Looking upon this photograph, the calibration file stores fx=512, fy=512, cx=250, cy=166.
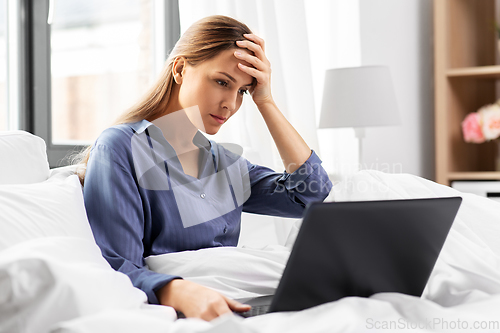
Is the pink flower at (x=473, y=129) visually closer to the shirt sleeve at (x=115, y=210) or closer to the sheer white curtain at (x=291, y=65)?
the sheer white curtain at (x=291, y=65)

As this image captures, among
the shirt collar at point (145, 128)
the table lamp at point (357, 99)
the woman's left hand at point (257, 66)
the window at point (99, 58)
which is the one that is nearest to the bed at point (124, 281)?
the shirt collar at point (145, 128)

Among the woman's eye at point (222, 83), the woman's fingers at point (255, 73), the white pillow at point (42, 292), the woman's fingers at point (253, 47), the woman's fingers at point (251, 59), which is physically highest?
the woman's fingers at point (253, 47)

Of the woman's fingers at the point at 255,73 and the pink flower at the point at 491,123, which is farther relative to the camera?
the pink flower at the point at 491,123

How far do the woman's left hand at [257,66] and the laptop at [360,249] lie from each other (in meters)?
0.56

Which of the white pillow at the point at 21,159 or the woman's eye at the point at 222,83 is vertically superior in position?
the woman's eye at the point at 222,83

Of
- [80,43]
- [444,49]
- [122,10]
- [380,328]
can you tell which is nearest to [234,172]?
[380,328]

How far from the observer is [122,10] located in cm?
221

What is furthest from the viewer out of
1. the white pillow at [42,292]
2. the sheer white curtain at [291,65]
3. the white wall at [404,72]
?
the white wall at [404,72]

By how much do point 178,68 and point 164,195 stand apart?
0.31 metres

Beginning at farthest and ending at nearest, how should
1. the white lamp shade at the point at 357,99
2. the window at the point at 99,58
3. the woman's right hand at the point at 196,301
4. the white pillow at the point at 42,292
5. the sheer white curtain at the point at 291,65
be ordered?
the white lamp shade at the point at 357,99 → the window at the point at 99,58 → the sheer white curtain at the point at 291,65 → the woman's right hand at the point at 196,301 → the white pillow at the point at 42,292

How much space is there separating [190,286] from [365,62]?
2085 mm

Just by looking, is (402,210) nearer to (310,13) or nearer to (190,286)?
(190,286)

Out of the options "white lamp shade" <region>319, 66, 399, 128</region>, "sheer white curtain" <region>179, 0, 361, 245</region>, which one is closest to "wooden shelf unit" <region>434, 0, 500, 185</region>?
"sheer white curtain" <region>179, 0, 361, 245</region>

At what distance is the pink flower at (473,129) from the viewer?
2514 millimetres
